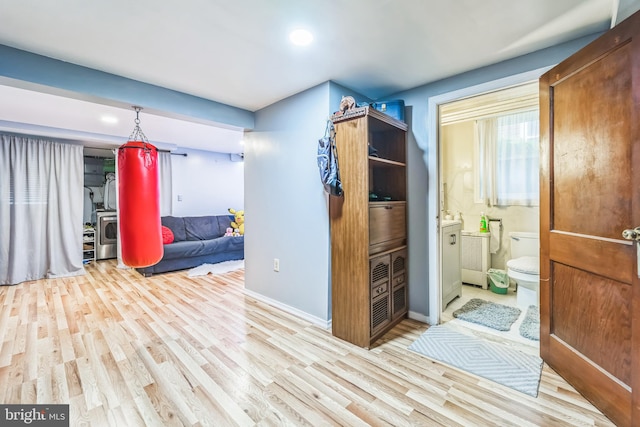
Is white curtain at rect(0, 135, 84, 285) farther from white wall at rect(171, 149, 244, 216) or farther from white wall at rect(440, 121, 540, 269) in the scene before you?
white wall at rect(440, 121, 540, 269)

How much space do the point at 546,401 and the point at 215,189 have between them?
636 cm

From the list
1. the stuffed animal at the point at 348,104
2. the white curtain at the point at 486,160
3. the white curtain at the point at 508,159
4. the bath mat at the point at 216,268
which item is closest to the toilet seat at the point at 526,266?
the white curtain at the point at 508,159

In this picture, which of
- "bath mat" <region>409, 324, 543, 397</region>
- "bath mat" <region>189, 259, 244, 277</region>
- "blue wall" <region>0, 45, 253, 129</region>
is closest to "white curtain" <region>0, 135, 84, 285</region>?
"bath mat" <region>189, 259, 244, 277</region>

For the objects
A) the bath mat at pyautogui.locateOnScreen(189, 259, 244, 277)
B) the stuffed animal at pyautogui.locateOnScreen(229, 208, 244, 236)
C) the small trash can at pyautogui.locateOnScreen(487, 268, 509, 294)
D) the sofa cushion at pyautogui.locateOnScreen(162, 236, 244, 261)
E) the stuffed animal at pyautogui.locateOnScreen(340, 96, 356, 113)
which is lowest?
the bath mat at pyautogui.locateOnScreen(189, 259, 244, 277)

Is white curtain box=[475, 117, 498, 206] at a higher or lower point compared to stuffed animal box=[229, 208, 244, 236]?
higher

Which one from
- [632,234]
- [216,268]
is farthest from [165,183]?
[632,234]

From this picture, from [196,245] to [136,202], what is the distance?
2670 mm

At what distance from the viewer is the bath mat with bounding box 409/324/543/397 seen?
169 centimetres

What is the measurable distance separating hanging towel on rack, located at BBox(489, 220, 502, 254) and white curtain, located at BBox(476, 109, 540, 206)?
0.26 metres

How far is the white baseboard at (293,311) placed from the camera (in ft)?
8.01

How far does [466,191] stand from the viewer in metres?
3.72

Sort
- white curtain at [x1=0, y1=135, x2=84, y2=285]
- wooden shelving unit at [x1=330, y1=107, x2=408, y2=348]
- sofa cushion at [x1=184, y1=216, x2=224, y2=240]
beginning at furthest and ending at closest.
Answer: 1. sofa cushion at [x1=184, y1=216, x2=224, y2=240]
2. white curtain at [x1=0, y1=135, x2=84, y2=285]
3. wooden shelving unit at [x1=330, y1=107, x2=408, y2=348]

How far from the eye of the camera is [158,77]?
90.0 inches

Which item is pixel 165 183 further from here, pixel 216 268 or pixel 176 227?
pixel 216 268
